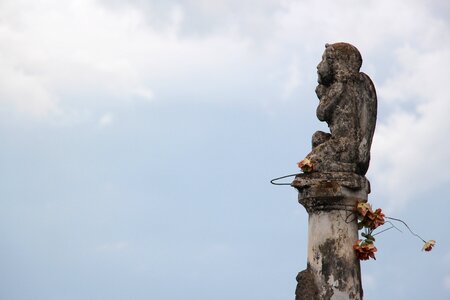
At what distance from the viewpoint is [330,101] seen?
15.8 m

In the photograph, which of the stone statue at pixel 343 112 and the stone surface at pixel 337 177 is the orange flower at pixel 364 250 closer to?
the stone surface at pixel 337 177

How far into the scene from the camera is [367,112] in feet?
52.4

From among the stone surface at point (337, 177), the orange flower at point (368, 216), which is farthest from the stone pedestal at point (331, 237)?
the orange flower at point (368, 216)

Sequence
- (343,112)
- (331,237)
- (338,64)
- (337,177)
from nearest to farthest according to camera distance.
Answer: (331,237) < (337,177) < (343,112) < (338,64)

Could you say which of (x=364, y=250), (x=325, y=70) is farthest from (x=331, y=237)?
(x=325, y=70)

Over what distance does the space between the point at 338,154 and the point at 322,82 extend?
1280 mm

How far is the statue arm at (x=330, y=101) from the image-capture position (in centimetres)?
1580

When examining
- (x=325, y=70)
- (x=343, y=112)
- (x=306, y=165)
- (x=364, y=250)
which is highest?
(x=325, y=70)

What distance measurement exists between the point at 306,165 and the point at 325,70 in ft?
5.36

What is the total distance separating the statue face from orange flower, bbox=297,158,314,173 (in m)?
1.41

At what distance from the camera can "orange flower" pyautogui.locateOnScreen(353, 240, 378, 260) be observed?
1526 cm

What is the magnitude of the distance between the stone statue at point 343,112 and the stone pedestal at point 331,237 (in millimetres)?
312

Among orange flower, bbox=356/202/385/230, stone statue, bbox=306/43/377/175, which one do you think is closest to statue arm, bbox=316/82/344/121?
stone statue, bbox=306/43/377/175

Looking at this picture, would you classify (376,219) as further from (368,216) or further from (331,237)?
(331,237)
